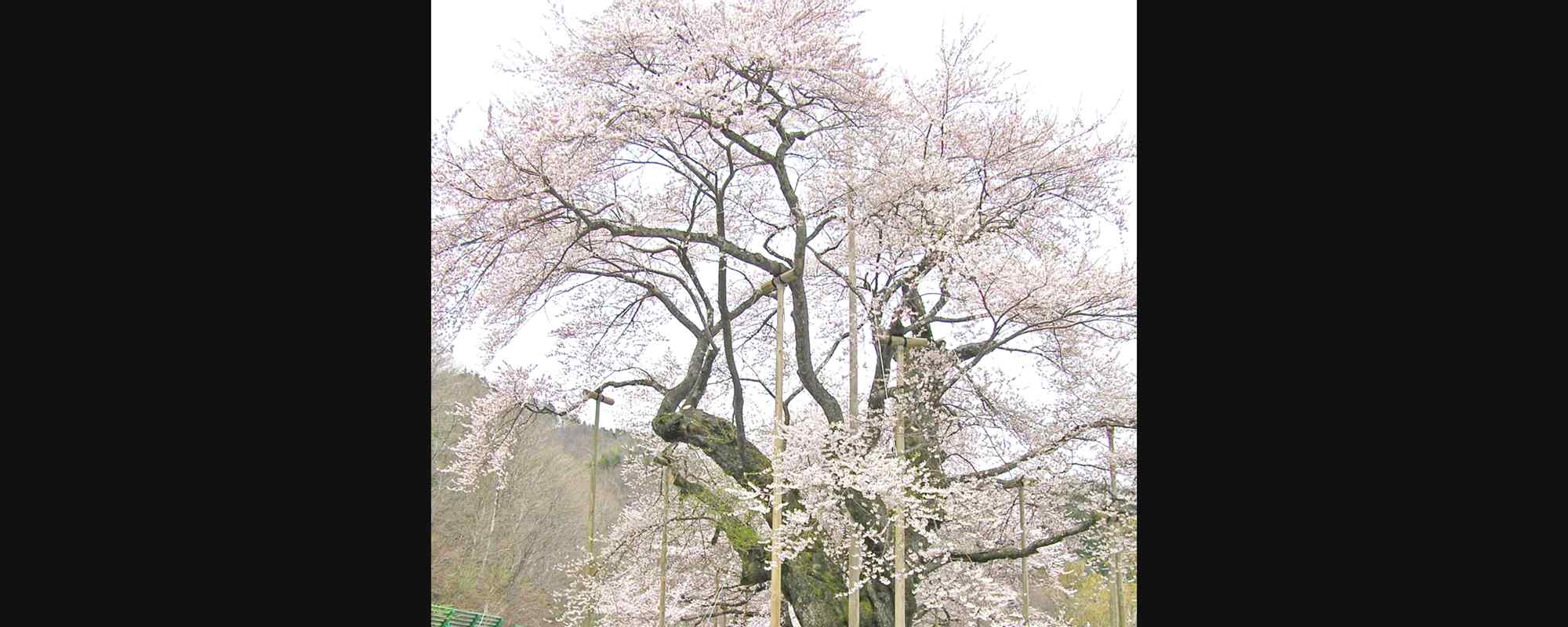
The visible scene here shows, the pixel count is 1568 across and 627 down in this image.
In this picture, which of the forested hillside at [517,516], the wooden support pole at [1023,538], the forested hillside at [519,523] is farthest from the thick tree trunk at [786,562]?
the forested hillside at [519,523]

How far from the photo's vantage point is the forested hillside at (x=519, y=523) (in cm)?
789

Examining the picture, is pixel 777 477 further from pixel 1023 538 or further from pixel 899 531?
pixel 1023 538

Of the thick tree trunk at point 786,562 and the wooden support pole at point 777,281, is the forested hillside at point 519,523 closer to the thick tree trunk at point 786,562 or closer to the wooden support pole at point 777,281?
the thick tree trunk at point 786,562

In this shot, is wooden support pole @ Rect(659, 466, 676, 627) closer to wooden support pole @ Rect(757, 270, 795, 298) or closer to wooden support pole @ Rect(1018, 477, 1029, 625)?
wooden support pole @ Rect(757, 270, 795, 298)

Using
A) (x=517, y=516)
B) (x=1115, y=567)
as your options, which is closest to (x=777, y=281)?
(x=1115, y=567)

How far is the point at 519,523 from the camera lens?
824 cm

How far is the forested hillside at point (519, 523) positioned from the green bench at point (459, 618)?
76 millimetres

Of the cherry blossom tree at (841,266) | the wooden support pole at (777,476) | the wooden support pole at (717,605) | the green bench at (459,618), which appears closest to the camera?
the wooden support pole at (777,476)

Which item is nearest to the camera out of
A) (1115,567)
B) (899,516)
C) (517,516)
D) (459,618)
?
(899,516)

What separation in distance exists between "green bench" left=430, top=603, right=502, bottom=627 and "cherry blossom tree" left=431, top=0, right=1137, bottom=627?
2.88 m

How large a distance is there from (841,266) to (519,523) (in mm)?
4412

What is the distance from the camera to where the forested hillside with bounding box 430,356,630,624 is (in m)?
7.89
